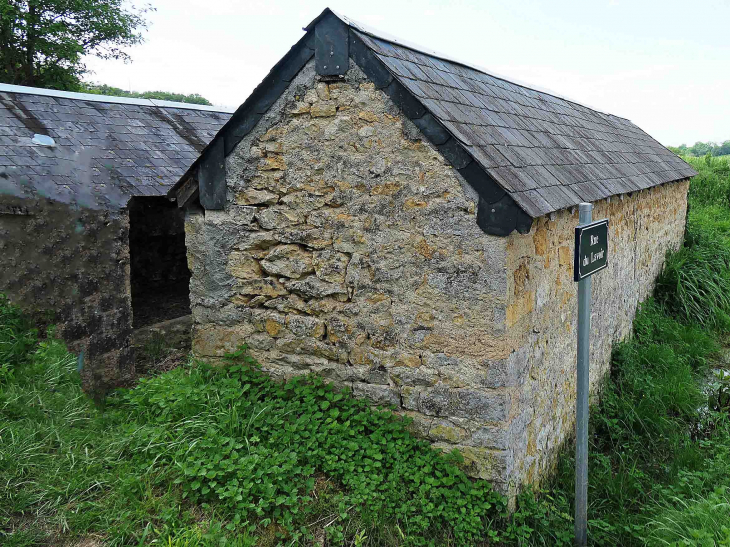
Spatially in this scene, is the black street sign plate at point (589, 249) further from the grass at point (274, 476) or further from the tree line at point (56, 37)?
the tree line at point (56, 37)

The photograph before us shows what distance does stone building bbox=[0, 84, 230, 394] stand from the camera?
6.38 metres

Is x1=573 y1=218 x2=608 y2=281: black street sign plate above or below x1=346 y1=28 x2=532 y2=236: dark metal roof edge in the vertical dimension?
below

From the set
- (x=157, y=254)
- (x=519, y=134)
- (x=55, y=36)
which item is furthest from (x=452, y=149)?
(x=55, y=36)

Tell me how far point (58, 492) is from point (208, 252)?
1.97 m

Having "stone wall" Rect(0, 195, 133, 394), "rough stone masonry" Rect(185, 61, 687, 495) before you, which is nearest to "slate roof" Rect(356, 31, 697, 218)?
"rough stone masonry" Rect(185, 61, 687, 495)

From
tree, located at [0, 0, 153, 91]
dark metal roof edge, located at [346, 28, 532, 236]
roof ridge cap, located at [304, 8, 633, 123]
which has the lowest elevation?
dark metal roof edge, located at [346, 28, 532, 236]

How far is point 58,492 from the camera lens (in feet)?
11.6

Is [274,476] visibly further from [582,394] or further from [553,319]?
[553,319]

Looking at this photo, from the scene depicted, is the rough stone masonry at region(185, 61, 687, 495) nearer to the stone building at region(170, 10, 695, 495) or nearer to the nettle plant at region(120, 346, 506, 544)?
the stone building at region(170, 10, 695, 495)

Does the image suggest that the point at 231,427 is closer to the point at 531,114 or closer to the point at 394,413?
the point at 394,413

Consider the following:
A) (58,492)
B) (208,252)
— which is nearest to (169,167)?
(208,252)

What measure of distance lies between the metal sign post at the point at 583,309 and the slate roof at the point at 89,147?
19.1 feet

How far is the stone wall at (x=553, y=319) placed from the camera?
403 cm

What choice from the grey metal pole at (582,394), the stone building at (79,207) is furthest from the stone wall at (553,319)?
the stone building at (79,207)
